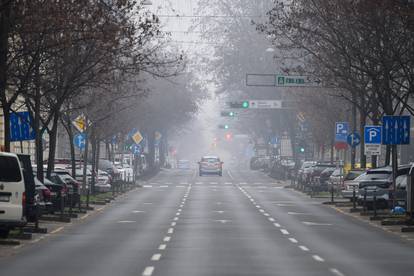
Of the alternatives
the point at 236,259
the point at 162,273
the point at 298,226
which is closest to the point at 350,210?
the point at 298,226

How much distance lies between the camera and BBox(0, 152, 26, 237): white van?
90.7ft

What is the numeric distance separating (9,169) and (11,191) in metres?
0.49

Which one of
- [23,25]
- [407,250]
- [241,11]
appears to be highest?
[241,11]

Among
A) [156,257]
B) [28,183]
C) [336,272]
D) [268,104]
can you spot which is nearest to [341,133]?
[268,104]

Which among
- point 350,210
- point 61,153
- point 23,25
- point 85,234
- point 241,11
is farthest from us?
point 241,11

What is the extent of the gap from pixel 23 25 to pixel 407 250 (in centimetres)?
1034

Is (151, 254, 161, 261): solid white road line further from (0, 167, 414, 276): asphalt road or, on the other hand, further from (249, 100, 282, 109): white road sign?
(249, 100, 282, 109): white road sign

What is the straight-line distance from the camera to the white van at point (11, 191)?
27641 millimetres

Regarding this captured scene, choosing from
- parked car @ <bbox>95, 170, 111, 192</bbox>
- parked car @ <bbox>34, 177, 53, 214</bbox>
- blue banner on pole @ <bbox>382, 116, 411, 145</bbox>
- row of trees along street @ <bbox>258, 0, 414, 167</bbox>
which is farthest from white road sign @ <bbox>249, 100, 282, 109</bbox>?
parked car @ <bbox>34, 177, 53, 214</bbox>

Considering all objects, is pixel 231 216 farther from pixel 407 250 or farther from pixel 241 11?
pixel 241 11

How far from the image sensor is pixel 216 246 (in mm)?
27172

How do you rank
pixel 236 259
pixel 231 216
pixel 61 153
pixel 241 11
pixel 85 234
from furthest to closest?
pixel 241 11, pixel 61 153, pixel 231 216, pixel 85 234, pixel 236 259

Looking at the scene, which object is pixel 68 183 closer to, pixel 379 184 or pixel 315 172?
pixel 379 184

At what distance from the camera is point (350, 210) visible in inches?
1839
